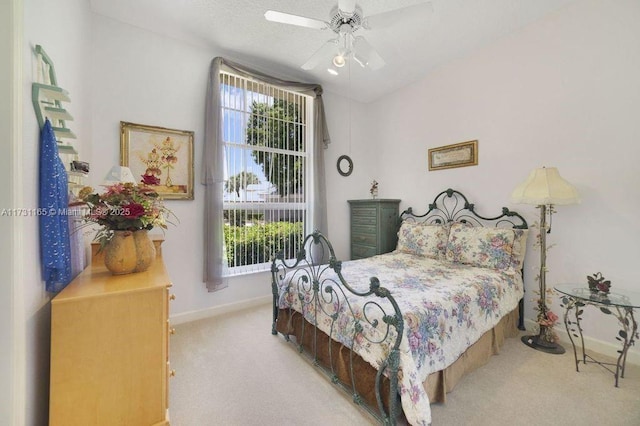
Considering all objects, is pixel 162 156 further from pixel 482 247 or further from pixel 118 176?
pixel 482 247

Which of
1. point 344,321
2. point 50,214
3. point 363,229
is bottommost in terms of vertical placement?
point 344,321

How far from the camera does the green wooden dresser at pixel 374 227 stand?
381 centimetres

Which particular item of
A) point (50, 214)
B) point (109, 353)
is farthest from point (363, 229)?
point (50, 214)

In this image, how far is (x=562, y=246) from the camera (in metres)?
2.53

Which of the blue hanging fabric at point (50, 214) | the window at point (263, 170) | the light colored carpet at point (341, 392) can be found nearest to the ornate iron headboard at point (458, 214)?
the light colored carpet at point (341, 392)

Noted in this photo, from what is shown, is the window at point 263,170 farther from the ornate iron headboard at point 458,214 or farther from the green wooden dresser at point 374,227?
the ornate iron headboard at point 458,214

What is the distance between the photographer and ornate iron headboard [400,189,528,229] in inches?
113

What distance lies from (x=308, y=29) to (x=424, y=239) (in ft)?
9.02

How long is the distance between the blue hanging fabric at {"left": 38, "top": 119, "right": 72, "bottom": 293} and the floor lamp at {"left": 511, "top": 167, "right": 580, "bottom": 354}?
10.8 ft

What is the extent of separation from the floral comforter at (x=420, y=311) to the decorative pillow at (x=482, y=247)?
0.13 meters

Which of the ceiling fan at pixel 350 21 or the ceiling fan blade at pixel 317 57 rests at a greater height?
the ceiling fan at pixel 350 21

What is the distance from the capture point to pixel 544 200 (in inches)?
87.5

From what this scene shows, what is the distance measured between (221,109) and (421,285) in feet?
9.39

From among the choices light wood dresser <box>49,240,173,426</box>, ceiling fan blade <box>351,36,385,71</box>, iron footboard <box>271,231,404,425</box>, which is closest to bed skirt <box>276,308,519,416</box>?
iron footboard <box>271,231,404,425</box>
